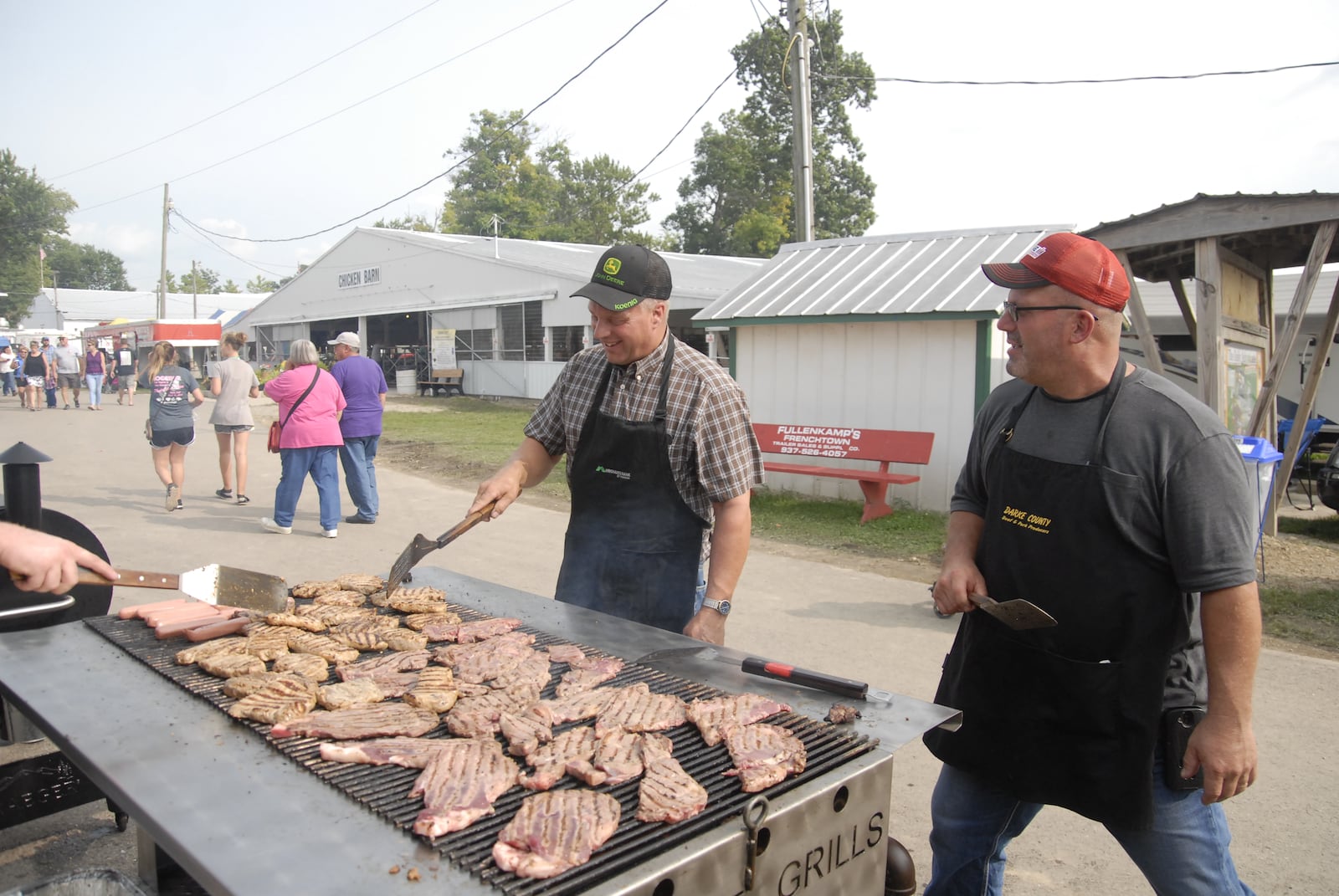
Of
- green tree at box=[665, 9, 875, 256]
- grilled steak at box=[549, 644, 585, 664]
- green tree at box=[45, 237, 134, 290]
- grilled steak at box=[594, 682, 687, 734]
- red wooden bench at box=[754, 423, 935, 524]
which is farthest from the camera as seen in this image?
green tree at box=[45, 237, 134, 290]

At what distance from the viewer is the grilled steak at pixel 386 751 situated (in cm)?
197

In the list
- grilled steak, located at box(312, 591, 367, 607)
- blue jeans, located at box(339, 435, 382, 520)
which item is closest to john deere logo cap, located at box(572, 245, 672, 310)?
grilled steak, located at box(312, 591, 367, 607)

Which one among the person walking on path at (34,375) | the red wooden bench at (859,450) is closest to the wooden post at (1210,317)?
the red wooden bench at (859,450)

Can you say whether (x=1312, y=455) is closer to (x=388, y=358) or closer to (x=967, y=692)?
(x=967, y=692)

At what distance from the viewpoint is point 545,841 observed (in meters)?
1.63

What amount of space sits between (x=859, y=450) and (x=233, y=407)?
6.86 m

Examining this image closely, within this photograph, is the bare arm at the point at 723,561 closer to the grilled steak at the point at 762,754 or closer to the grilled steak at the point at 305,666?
the grilled steak at the point at 762,754

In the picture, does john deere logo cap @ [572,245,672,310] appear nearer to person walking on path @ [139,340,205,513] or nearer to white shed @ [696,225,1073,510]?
white shed @ [696,225,1073,510]

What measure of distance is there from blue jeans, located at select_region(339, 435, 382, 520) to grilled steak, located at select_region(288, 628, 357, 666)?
6.46 m

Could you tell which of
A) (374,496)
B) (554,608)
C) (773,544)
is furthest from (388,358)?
(554,608)

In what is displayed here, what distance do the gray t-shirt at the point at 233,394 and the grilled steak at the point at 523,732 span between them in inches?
335

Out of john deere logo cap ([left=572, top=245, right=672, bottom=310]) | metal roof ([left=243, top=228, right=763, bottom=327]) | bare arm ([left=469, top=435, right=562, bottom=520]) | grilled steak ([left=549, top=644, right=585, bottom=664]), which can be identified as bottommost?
grilled steak ([left=549, top=644, right=585, bottom=664])

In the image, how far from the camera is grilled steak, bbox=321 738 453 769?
1969 mm

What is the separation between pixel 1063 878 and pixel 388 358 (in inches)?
1196
